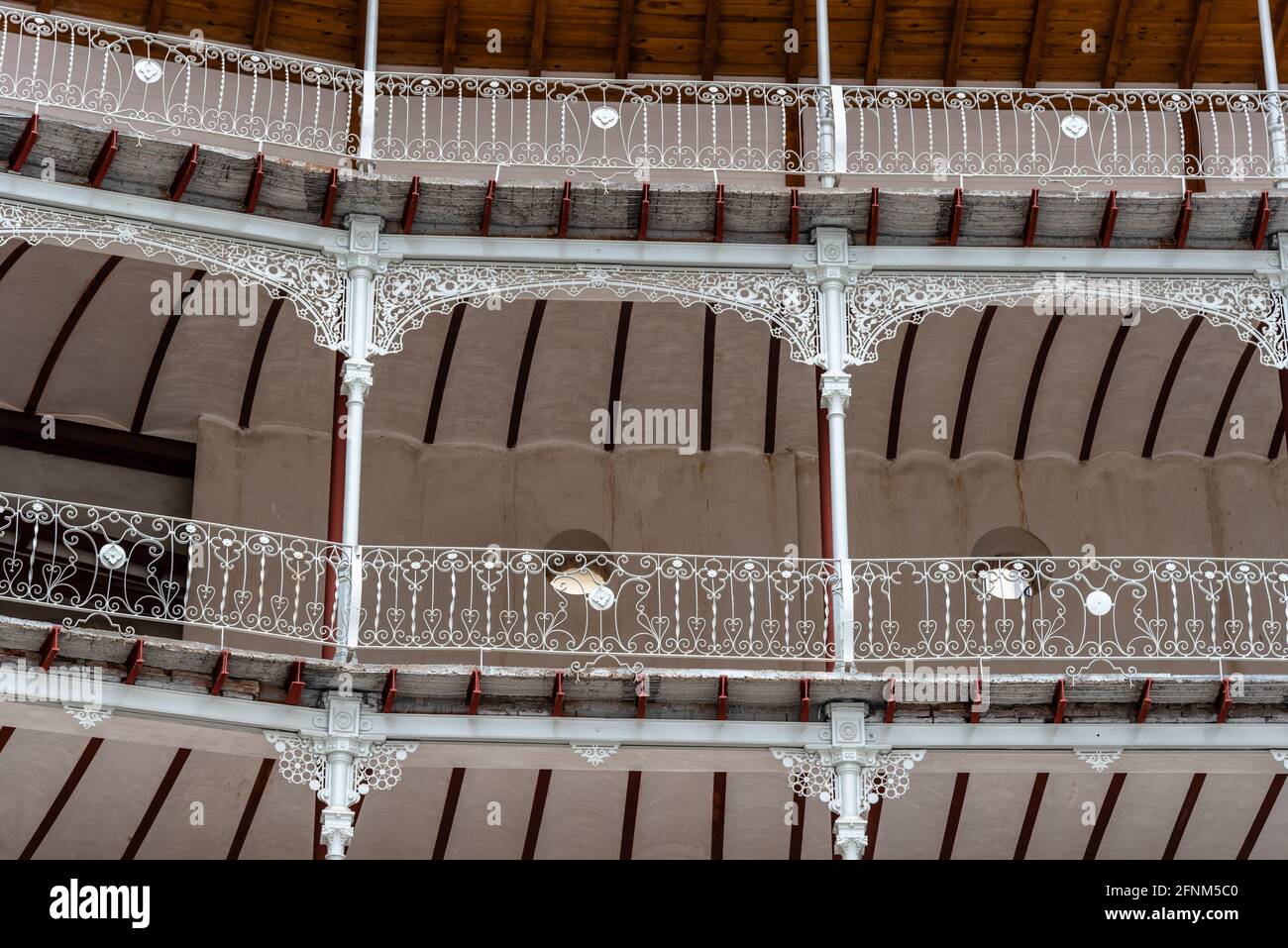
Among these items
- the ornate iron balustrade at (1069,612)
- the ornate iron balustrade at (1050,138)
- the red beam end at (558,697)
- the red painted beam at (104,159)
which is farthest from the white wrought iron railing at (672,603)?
the ornate iron balustrade at (1050,138)

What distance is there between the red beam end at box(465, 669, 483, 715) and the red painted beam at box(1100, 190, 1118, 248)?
6.19 meters

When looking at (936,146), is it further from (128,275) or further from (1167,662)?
(128,275)

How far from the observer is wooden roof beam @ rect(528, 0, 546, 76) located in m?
18.3

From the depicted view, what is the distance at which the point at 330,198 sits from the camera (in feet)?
49.4

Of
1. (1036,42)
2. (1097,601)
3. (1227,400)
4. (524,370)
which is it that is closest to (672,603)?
(524,370)

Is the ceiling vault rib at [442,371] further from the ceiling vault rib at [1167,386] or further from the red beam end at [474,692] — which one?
the ceiling vault rib at [1167,386]

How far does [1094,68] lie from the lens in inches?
760

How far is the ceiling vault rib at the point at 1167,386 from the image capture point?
18703mm

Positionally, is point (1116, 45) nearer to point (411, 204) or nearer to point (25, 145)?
point (411, 204)

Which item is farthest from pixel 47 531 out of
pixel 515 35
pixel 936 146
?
pixel 936 146

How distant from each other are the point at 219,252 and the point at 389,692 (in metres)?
3.76

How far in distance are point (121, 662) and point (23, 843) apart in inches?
119

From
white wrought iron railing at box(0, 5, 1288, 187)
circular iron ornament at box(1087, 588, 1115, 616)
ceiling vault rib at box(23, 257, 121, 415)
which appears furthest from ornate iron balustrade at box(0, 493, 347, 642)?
circular iron ornament at box(1087, 588, 1115, 616)

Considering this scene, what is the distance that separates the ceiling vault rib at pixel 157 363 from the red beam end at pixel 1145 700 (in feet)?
30.0
